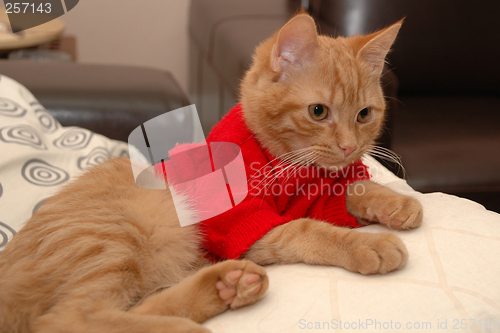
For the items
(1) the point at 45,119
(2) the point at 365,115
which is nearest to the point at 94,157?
(1) the point at 45,119

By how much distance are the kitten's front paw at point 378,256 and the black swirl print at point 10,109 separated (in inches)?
57.1

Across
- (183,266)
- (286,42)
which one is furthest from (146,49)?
(183,266)

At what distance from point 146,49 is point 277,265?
2777mm

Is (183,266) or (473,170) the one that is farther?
(473,170)

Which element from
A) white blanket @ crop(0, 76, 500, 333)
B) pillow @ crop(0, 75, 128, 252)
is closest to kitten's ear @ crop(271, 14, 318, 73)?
white blanket @ crop(0, 76, 500, 333)

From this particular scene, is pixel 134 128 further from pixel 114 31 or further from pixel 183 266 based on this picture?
pixel 114 31

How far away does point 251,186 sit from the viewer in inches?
43.9

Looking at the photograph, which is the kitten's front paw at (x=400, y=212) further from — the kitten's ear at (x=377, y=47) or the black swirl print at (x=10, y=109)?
the black swirl print at (x=10, y=109)

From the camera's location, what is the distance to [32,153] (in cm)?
152

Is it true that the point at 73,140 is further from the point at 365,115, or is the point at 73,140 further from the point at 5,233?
the point at 365,115

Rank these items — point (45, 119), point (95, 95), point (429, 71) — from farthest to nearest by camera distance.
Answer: point (429, 71)
point (95, 95)
point (45, 119)

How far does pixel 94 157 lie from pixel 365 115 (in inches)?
42.9

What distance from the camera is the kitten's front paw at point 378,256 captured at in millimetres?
916

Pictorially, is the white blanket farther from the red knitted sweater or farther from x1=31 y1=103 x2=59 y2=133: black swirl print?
x1=31 y1=103 x2=59 y2=133: black swirl print
